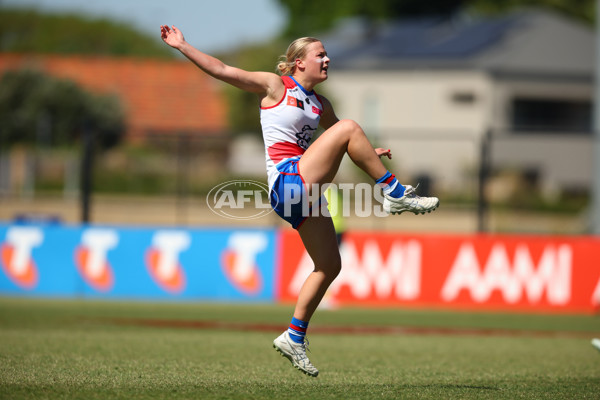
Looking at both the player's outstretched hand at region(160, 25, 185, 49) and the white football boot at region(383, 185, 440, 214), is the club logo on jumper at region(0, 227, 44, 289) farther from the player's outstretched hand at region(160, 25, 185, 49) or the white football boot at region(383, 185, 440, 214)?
the white football boot at region(383, 185, 440, 214)

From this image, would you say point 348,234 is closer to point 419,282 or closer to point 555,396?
point 419,282

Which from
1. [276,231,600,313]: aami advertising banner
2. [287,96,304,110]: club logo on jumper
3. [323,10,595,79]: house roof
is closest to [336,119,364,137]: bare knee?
[287,96,304,110]: club logo on jumper

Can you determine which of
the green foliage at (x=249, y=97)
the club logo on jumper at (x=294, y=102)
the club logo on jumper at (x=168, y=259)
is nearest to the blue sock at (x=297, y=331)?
the club logo on jumper at (x=294, y=102)

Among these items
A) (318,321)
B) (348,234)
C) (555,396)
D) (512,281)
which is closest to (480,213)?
(512,281)

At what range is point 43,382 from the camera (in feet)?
19.2

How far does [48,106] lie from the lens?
3691 centimetres

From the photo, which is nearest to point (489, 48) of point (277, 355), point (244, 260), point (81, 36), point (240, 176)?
point (240, 176)

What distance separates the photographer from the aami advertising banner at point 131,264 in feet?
50.9

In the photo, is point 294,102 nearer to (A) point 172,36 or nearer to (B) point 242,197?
(A) point 172,36

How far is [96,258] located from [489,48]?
24999 millimetres

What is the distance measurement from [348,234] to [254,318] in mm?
2744

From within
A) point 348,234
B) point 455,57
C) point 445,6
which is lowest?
point 348,234

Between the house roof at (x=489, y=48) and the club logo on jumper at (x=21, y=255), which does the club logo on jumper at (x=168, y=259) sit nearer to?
the club logo on jumper at (x=21, y=255)

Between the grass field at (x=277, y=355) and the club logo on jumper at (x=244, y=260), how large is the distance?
1271 millimetres
